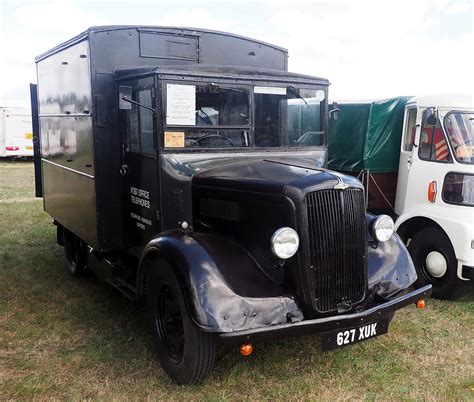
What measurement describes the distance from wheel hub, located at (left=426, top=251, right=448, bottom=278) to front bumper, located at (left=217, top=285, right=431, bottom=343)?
80.8 inches

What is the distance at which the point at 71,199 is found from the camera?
570 centimetres

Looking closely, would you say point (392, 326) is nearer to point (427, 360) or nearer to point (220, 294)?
point (427, 360)

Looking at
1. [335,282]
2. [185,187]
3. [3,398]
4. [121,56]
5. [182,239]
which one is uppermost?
[121,56]

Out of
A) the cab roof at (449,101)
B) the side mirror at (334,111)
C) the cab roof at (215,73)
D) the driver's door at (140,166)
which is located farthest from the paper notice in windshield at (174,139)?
the cab roof at (449,101)

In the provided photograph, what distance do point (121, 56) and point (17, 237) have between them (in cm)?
490

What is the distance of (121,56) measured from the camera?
4660 millimetres

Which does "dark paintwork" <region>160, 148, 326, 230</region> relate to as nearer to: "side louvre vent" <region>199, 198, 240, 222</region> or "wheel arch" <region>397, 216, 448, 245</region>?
"side louvre vent" <region>199, 198, 240, 222</region>

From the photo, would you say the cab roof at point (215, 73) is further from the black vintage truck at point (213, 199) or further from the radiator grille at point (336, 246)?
the radiator grille at point (336, 246)

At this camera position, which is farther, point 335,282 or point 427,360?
point 427,360

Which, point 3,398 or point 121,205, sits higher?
point 121,205

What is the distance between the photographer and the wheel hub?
5445 millimetres

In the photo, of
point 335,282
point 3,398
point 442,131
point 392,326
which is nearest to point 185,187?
point 335,282

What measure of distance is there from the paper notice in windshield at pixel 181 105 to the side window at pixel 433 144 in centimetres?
294

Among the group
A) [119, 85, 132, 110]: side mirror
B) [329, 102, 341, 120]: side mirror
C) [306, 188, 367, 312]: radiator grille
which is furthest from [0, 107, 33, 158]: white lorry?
[306, 188, 367, 312]: radiator grille
